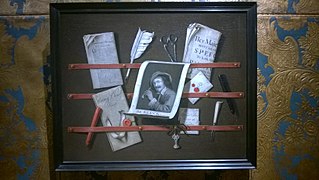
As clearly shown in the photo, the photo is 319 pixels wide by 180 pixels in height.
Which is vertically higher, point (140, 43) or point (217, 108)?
point (140, 43)

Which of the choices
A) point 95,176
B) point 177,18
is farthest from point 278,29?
point 95,176

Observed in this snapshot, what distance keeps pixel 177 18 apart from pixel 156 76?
0.19 m

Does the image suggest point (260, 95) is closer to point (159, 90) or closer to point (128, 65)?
point (159, 90)

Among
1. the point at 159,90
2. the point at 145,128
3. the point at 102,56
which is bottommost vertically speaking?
the point at 145,128

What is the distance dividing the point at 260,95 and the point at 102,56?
0.52m

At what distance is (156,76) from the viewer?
124 cm

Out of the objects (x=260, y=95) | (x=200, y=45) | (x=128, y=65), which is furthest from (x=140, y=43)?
(x=260, y=95)

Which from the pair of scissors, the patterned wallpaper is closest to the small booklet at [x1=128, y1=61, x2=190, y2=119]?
the pair of scissors

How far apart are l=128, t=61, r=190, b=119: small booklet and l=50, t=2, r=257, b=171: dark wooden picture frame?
0.10 feet

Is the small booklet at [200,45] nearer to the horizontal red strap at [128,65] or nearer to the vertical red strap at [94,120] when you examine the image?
the horizontal red strap at [128,65]

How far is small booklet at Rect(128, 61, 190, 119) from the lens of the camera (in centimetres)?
123

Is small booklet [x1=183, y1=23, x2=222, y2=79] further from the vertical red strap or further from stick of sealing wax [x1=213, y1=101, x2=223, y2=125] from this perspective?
the vertical red strap

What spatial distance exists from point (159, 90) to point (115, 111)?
6.0 inches

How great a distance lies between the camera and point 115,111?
124 centimetres
